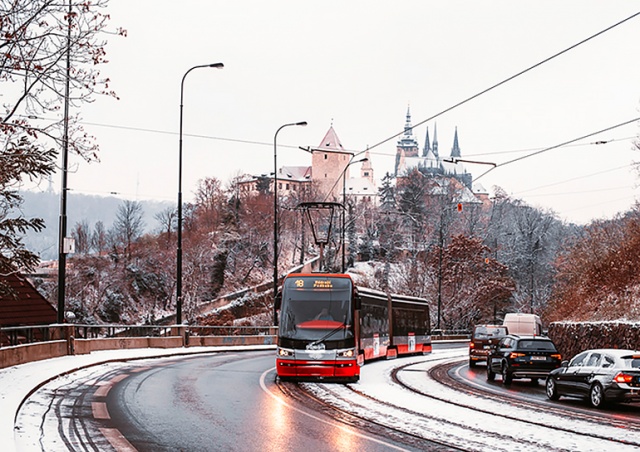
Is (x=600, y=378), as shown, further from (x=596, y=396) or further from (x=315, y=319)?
(x=315, y=319)

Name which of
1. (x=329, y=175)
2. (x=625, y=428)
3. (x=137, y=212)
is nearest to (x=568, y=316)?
(x=625, y=428)

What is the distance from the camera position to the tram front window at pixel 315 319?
2178 cm

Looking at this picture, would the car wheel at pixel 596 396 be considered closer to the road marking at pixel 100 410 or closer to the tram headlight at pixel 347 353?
the tram headlight at pixel 347 353

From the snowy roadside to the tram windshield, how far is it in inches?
219

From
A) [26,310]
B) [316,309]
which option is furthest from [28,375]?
[26,310]

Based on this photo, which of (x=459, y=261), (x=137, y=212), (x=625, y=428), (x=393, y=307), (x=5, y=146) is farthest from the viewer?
(x=137, y=212)

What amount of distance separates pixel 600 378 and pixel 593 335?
1668 centimetres

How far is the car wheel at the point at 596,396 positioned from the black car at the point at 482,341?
17709 millimetres

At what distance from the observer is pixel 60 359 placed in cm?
2389

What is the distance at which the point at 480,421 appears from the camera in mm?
14094

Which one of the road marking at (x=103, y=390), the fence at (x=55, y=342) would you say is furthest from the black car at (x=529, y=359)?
the road marking at (x=103, y=390)

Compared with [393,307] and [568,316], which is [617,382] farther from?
[568,316]

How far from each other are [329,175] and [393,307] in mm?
146973

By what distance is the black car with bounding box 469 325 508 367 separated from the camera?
120 ft
